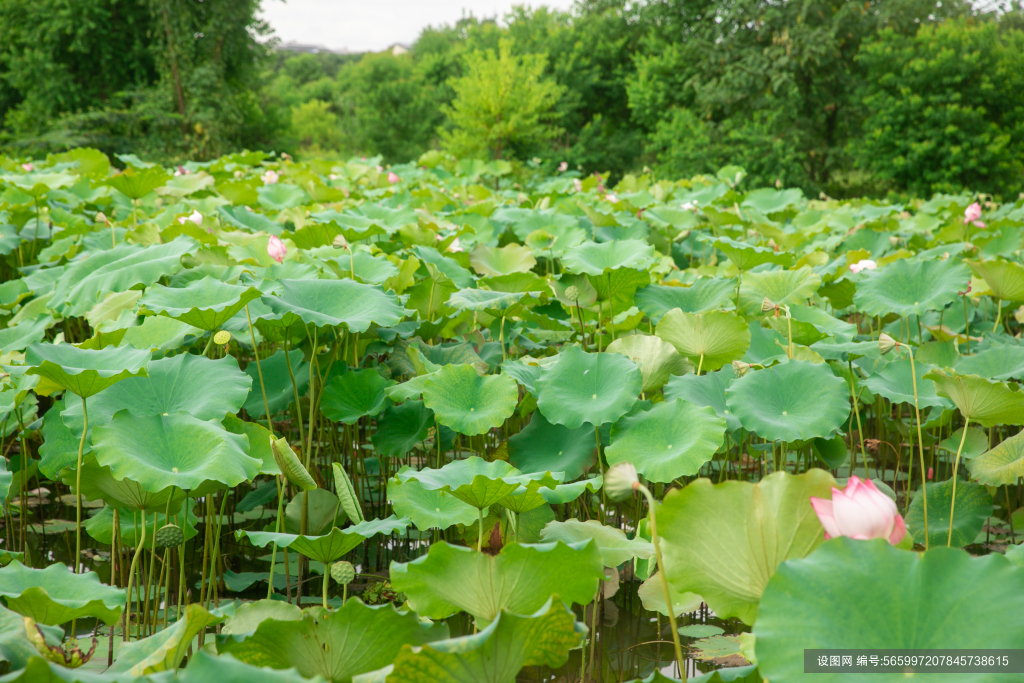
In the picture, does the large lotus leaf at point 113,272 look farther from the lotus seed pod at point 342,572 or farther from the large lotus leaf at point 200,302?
the lotus seed pod at point 342,572

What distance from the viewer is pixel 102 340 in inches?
67.4

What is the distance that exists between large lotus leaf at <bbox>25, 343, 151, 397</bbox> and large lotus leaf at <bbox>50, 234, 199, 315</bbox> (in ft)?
1.43

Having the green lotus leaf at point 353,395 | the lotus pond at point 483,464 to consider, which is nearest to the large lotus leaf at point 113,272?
the lotus pond at point 483,464

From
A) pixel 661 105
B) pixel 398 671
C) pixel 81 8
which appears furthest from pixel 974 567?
pixel 81 8

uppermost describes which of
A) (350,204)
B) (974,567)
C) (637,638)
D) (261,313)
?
(350,204)

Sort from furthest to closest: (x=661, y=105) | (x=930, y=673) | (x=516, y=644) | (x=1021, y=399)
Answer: (x=661, y=105) < (x=1021, y=399) < (x=516, y=644) < (x=930, y=673)

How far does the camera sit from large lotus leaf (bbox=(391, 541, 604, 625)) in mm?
882

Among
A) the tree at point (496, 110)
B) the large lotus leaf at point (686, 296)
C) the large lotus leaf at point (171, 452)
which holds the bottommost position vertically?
the large lotus leaf at point (171, 452)

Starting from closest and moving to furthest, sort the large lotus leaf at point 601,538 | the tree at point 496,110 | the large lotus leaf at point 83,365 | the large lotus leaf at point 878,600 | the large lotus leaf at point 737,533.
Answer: the large lotus leaf at point 878,600 → the large lotus leaf at point 737,533 → the large lotus leaf at point 601,538 → the large lotus leaf at point 83,365 → the tree at point 496,110

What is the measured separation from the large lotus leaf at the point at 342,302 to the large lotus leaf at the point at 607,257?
48cm

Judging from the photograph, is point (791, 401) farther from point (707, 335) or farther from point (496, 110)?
point (496, 110)

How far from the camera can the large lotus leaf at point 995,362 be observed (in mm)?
1731

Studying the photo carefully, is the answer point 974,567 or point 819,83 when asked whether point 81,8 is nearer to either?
point 819,83

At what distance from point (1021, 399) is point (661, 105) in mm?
16979
